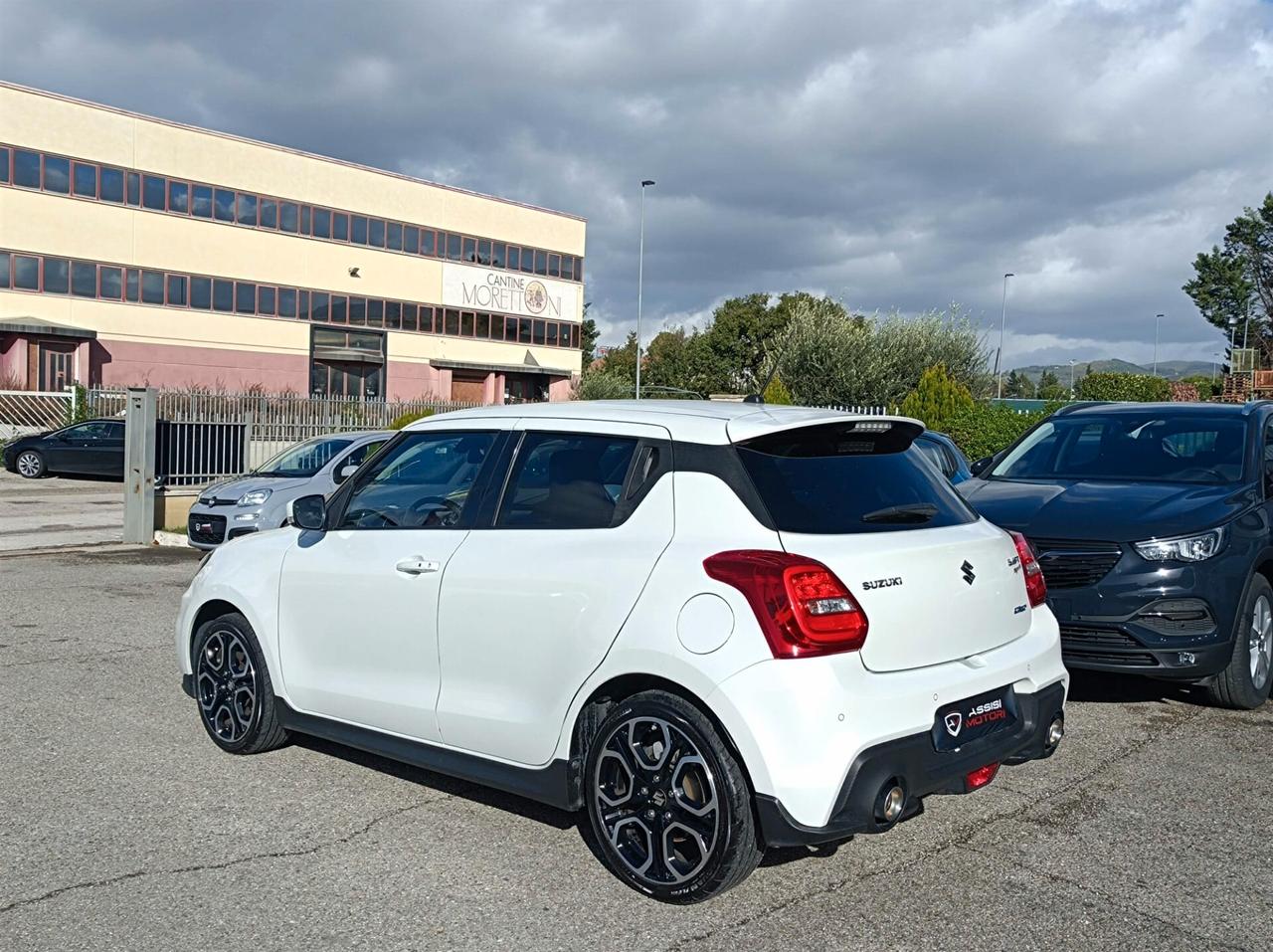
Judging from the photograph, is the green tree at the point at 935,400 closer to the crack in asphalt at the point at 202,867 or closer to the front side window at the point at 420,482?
the front side window at the point at 420,482

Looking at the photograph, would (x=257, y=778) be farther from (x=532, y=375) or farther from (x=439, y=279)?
(x=532, y=375)

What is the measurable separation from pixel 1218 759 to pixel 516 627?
3708 mm

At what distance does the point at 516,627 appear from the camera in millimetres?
4410

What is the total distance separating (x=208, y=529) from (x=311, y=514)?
8.49 metres

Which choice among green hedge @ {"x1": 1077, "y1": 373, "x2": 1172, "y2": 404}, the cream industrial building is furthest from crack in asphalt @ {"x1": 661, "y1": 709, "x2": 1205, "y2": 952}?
green hedge @ {"x1": 1077, "y1": 373, "x2": 1172, "y2": 404}

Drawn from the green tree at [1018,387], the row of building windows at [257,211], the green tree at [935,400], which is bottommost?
the green tree at [935,400]

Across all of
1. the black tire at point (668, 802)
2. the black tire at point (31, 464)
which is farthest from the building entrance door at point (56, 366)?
the black tire at point (668, 802)

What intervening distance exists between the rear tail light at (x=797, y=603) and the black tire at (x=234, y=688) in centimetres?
268

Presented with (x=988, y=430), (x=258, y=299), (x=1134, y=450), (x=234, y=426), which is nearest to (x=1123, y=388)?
(x=988, y=430)

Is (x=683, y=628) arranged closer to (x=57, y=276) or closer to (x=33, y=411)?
(x=33, y=411)

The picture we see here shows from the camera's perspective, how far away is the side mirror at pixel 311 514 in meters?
5.35

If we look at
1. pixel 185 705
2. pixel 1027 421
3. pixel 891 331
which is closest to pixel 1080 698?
pixel 185 705

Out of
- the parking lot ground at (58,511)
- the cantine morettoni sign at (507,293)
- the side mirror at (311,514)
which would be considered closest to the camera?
the side mirror at (311,514)

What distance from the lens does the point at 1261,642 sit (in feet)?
22.8
